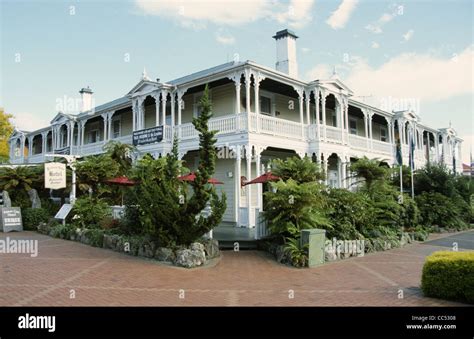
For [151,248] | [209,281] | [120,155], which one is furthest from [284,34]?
[209,281]

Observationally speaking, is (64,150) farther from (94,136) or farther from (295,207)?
(295,207)

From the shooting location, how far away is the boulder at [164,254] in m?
10.0

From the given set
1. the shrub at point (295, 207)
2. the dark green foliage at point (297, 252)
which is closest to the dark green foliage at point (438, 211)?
the shrub at point (295, 207)

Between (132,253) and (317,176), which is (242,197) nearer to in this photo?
(317,176)

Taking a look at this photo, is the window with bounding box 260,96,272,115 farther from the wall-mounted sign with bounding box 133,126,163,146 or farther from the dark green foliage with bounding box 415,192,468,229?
the dark green foliage with bounding box 415,192,468,229

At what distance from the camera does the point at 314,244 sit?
32.8 ft

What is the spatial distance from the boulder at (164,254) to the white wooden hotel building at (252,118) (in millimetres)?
4182

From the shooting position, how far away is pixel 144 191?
400 inches

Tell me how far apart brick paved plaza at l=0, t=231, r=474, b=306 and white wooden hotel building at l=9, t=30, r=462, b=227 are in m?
4.46

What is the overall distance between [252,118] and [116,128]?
13.3 m

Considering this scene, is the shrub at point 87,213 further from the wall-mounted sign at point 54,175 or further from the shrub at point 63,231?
the wall-mounted sign at point 54,175
